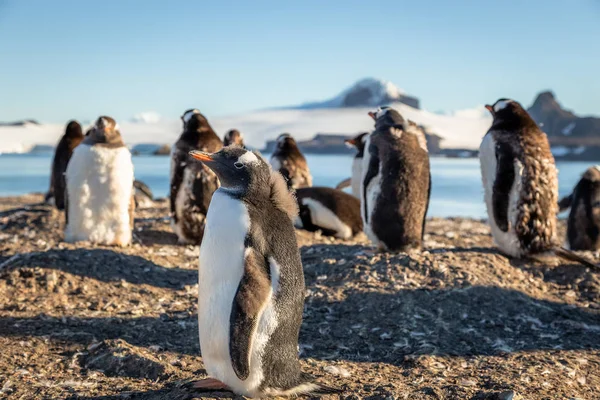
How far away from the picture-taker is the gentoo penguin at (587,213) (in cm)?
906

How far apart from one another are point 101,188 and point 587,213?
6245mm

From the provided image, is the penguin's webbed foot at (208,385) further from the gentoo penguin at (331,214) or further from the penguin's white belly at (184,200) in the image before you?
the gentoo penguin at (331,214)

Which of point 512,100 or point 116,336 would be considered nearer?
point 116,336

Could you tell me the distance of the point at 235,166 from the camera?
3328mm

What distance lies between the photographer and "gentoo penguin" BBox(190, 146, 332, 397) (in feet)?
10.4

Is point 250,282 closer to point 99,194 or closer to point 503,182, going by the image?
point 503,182

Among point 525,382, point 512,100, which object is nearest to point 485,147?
point 512,100

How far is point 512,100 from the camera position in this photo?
7.07 meters

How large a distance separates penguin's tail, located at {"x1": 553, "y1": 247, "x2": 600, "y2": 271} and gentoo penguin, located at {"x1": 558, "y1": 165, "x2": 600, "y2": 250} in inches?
96.6

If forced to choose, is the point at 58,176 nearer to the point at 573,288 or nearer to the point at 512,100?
the point at 512,100

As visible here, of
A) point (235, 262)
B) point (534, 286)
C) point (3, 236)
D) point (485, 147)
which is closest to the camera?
point (235, 262)

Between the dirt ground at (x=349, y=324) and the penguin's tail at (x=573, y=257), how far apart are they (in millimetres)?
93

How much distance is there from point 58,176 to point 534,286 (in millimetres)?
6715

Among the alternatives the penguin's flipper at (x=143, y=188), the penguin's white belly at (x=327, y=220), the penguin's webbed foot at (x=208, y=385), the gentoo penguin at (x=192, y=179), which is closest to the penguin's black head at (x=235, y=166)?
the penguin's webbed foot at (x=208, y=385)
